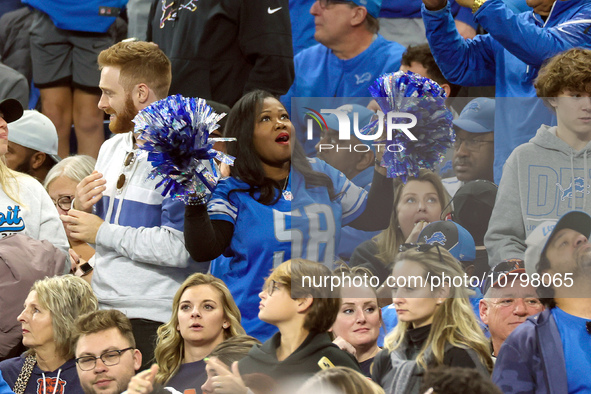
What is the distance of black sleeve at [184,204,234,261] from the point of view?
11.0 ft

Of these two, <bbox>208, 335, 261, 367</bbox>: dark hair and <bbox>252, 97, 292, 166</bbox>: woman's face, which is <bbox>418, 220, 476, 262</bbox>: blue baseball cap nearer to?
<bbox>208, 335, 261, 367</bbox>: dark hair

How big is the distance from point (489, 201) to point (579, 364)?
0.51 m

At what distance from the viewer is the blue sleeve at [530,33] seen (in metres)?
3.53

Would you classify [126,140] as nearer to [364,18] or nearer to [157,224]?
[157,224]

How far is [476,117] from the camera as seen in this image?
2.75m

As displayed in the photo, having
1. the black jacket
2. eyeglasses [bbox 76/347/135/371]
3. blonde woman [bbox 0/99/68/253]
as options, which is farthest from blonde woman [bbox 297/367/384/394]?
the black jacket

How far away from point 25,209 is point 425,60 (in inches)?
76.5

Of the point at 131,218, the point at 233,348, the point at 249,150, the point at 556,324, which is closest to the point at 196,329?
the point at 233,348

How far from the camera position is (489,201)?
2721 mm

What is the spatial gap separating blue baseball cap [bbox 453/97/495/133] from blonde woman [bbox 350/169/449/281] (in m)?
0.17

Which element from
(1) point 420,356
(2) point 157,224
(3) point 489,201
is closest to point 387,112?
(3) point 489,201

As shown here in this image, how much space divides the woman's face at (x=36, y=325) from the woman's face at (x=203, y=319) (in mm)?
607

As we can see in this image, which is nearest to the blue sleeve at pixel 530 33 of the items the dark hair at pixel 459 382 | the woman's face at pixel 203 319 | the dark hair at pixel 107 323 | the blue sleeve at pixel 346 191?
the blue sleeve at pixel 346 191

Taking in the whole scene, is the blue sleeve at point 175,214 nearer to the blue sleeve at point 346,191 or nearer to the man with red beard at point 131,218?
the man with red beard at point 131,218
